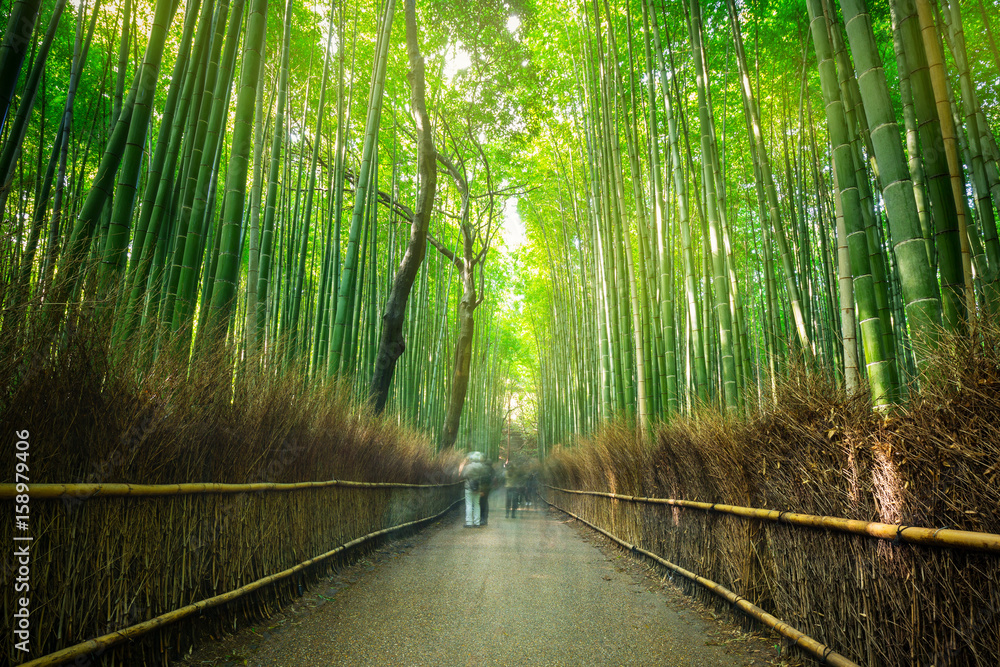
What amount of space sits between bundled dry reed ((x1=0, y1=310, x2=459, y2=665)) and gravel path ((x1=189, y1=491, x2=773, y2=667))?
0.26 metres

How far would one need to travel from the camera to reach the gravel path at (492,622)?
2055 millimetres

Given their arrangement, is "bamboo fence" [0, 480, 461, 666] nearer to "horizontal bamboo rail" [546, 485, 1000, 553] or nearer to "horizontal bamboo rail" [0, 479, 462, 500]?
"horizontal bamboo rail" [0, 479, 462, 500]

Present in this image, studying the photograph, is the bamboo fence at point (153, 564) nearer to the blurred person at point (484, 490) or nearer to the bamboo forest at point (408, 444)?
the bamboo forest at point (408, 444)

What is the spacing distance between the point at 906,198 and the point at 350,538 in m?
3.63

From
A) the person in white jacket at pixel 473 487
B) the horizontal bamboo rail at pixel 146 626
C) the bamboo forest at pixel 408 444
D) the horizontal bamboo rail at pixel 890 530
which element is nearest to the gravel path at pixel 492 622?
the bamboo forest at pixel 408 444

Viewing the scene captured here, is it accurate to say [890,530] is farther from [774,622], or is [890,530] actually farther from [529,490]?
[529,490]

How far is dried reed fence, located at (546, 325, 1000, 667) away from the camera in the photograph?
49.4 inches

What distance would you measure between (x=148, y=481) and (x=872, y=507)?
83.2 inches

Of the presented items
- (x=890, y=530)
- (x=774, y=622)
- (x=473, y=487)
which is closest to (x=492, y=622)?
(x=774, y=622)

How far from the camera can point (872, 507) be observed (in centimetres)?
160

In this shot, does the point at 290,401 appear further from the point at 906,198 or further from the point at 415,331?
the point at 415,331

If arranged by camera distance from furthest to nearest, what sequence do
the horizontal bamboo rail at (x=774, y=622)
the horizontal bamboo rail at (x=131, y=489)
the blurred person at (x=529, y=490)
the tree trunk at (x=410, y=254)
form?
1. the blurred person at (x=529, y=490)
2. the tree trunk at (x=410, y=254)
3. the horizontal bamboo rail at (x=774, y=622)
4. the horizontal bamboo rail at (x=131, y=489)

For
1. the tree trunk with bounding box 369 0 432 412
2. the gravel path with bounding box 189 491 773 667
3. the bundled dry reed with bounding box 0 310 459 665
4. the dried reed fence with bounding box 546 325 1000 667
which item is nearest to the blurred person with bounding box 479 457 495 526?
the tree trunk with bounding box 369 0 432 412

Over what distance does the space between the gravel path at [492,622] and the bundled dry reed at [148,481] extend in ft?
0.86
